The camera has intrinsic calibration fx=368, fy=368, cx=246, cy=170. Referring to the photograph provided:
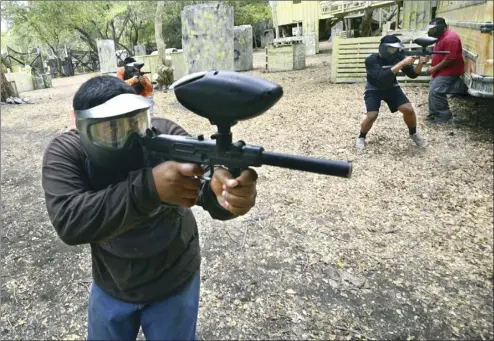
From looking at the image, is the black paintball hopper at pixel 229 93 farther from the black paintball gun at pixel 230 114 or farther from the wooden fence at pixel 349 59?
the wooden fence at pixel 349 59

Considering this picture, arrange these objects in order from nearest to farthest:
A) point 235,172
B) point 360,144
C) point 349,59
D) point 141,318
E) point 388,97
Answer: point 235,172, point 141,318, point 388,97, point 360,144, point 349,59

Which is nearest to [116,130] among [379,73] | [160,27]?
[379,73]

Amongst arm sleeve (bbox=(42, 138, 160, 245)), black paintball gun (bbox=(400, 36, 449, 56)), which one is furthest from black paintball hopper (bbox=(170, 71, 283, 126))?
black paintball gun (bbox=(400, 36, 449, 56))

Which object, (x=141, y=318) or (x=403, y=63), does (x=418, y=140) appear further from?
(x=141, y=318)

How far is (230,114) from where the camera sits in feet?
2.72

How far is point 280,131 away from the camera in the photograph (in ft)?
18.3

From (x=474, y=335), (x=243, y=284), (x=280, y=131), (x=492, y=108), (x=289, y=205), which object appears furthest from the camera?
(x=280, y=131)

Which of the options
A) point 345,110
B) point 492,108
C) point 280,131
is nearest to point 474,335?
point 492,108

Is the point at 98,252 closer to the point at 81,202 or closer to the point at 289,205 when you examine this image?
the point at 81,202

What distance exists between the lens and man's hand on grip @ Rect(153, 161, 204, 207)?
0.92 metres

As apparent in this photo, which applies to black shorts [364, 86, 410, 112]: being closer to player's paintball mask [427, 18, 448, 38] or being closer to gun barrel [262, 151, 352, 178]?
player's paintball mask [427, 18, 448, 38]

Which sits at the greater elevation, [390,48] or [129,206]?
[390,48]

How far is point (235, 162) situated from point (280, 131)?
15.6 feet

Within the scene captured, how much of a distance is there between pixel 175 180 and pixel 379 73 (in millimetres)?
3773
